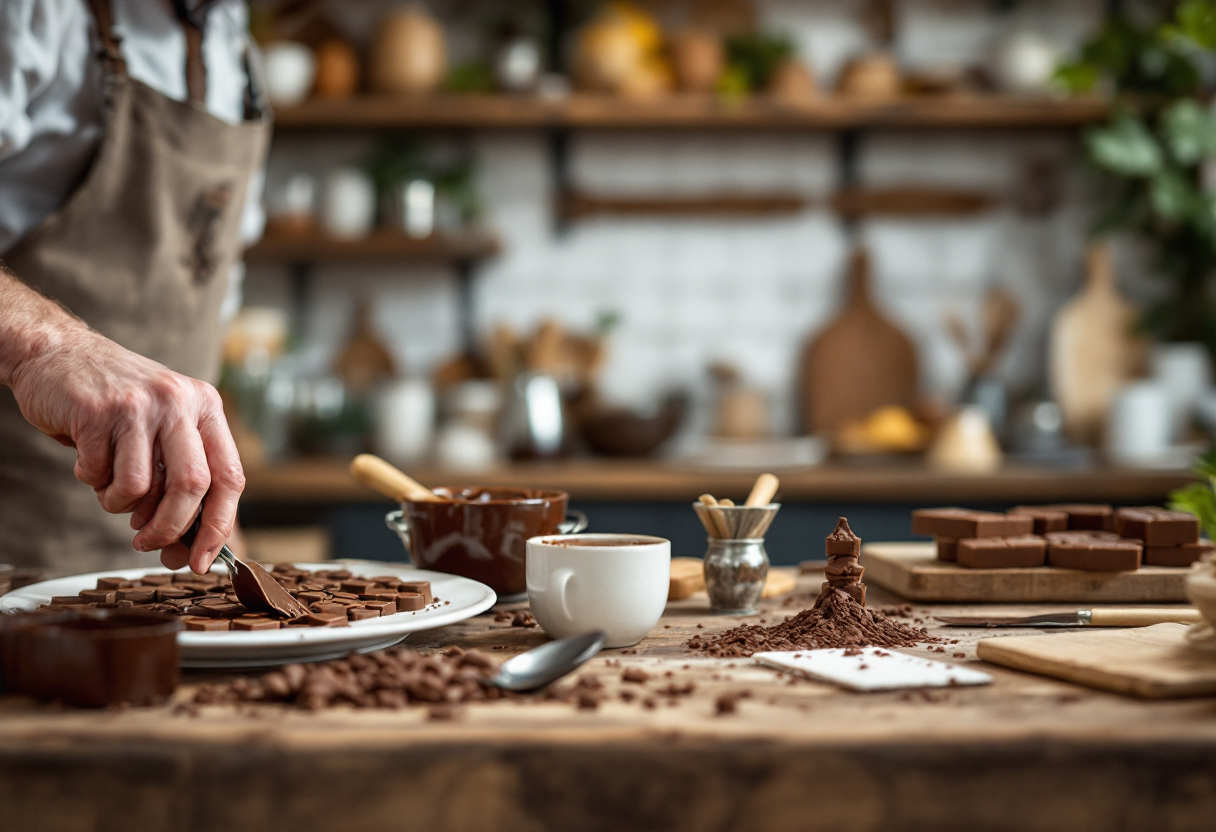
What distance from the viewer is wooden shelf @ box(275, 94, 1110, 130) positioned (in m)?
3.22

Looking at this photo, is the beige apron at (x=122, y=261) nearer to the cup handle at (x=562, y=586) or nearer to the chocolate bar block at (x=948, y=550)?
the cup handle at (x=562, y=586)

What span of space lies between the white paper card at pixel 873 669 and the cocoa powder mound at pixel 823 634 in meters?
0.03

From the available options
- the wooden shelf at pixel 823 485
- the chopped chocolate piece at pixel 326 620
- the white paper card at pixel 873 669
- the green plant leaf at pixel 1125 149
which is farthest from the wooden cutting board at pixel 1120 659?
the green plant leaf at pixel 1125 149

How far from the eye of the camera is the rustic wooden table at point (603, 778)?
0.67m

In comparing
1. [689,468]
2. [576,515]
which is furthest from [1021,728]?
[689,468]

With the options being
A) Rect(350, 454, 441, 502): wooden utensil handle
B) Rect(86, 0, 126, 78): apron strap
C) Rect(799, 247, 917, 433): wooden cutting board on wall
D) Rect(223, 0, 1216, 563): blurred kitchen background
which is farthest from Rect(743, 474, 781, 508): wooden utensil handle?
Rect(799, 247, 917, 433): wooden cutting board on wall

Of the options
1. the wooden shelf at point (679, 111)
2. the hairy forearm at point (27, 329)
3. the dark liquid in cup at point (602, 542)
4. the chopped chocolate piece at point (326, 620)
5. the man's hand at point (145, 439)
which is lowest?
the chopped chocolate piece at point (326, 620)

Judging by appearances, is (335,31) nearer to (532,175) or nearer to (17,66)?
(532,175)

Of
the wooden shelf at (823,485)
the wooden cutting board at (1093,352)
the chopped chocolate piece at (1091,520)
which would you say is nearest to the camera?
the chopped chocolate piece at (1091,520)

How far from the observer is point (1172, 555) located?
4.16ft

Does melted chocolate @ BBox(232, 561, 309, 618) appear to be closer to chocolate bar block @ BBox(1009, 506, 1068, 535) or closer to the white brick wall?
chocolate bar block @ BBox(1009, 506, 1068, 535)

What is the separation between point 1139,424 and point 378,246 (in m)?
2.18

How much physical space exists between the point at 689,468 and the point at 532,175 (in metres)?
1.16

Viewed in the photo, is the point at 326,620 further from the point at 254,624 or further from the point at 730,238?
the point at 730,238
